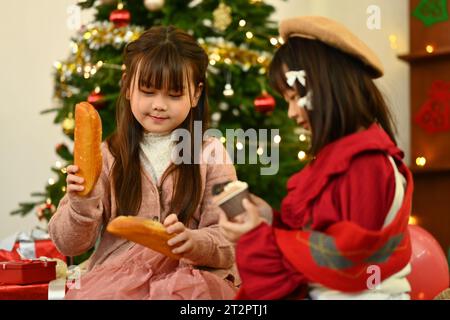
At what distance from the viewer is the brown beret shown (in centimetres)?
113

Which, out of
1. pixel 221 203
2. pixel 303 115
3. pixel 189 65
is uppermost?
pixel 189 65

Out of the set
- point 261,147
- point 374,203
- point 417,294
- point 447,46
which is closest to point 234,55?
point 261,147

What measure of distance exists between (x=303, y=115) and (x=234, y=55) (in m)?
1.62

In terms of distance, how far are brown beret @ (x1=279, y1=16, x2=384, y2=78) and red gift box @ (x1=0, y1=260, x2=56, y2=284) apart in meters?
0.83

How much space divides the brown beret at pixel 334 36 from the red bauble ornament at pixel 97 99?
1524mm

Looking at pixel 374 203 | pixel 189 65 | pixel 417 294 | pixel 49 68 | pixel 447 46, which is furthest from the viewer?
pixel 49 68

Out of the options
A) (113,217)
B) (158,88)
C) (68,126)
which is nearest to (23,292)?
(113,217)

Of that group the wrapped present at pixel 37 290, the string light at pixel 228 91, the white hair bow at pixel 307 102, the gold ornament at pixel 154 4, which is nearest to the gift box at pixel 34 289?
the wrapped present at pixel 37 290

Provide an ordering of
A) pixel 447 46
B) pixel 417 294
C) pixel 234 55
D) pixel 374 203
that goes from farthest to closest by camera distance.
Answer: pixel 447 46 → pixel 234 55 → pixel 417 294 → pixel 374 203

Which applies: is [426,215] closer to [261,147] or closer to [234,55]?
[261,147]

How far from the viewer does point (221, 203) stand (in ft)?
3.62

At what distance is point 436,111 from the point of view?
339cm

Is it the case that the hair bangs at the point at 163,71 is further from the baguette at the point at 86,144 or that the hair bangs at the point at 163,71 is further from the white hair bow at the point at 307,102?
the white hair bow at the point at 307,102

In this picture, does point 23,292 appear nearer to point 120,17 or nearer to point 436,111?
point 120,17
